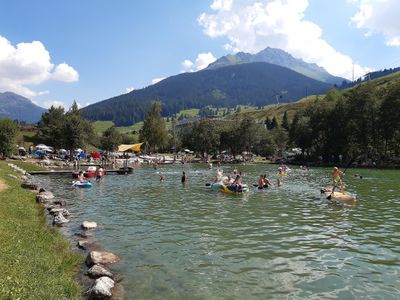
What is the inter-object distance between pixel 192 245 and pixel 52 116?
132m

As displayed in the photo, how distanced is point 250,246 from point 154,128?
12354 cm

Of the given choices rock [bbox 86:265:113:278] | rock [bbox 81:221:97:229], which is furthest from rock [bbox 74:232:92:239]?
rock [bbox 86:265:113:278]

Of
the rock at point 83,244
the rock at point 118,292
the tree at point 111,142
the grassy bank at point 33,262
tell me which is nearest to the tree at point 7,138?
Answer: the grassy bank at point 33,262

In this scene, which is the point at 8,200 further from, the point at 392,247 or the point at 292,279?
the point at 392,247

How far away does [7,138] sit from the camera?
2842 inches

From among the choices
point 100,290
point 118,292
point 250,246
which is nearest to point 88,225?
point 250,246

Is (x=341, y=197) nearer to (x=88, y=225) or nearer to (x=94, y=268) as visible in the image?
(x=88, y=225)

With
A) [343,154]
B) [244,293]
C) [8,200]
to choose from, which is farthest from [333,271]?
[343,154]

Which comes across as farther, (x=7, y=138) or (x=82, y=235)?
(x=7, y=138)

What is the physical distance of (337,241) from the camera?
738 inches

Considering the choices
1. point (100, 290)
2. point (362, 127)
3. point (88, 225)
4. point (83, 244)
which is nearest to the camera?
point (100, 290)

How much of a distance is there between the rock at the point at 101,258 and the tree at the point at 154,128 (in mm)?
124249

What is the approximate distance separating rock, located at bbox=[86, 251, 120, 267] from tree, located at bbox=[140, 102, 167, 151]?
408ft

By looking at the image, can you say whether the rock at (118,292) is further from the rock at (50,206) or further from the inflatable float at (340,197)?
the inflatable float at (340,197)
